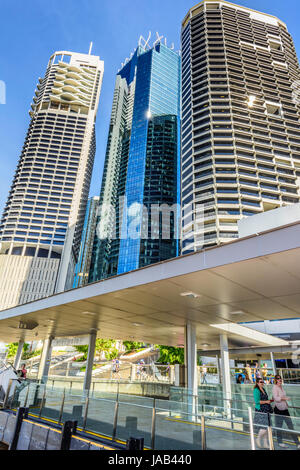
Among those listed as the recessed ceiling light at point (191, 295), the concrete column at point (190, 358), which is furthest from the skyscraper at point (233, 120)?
the recessed ceiling light at point (191, 295)

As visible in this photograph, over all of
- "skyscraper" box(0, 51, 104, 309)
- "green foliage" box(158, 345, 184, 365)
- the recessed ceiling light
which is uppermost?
"skyscraper" box(0, 51, 104, 309)

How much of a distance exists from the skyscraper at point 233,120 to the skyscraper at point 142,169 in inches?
1312

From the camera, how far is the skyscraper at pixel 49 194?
10025cm

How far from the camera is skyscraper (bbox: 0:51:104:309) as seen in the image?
10025 centimetres

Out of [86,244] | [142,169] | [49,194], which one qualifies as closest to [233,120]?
[142,169]

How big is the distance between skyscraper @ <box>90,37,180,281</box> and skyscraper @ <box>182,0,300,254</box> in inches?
1312

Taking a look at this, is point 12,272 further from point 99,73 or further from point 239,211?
point 99,73

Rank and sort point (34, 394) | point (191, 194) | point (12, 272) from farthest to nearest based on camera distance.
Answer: point (12, 272) < point (191, 194) < point (34, 394)

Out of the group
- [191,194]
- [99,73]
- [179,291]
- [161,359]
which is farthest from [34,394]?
[99,73]

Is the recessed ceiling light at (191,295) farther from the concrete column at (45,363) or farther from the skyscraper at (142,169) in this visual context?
the skyscraper at (142,169)

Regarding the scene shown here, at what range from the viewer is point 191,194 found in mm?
73250

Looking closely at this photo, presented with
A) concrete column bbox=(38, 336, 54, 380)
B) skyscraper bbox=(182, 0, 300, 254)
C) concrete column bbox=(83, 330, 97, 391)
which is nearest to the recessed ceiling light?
concrete column bbox=(83, 330, 97, 391)

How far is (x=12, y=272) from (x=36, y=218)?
73.7ft

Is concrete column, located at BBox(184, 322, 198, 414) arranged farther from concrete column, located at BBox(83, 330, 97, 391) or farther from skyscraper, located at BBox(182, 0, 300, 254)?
skyscraper, located at BBox(182, 0, 300, 254)
